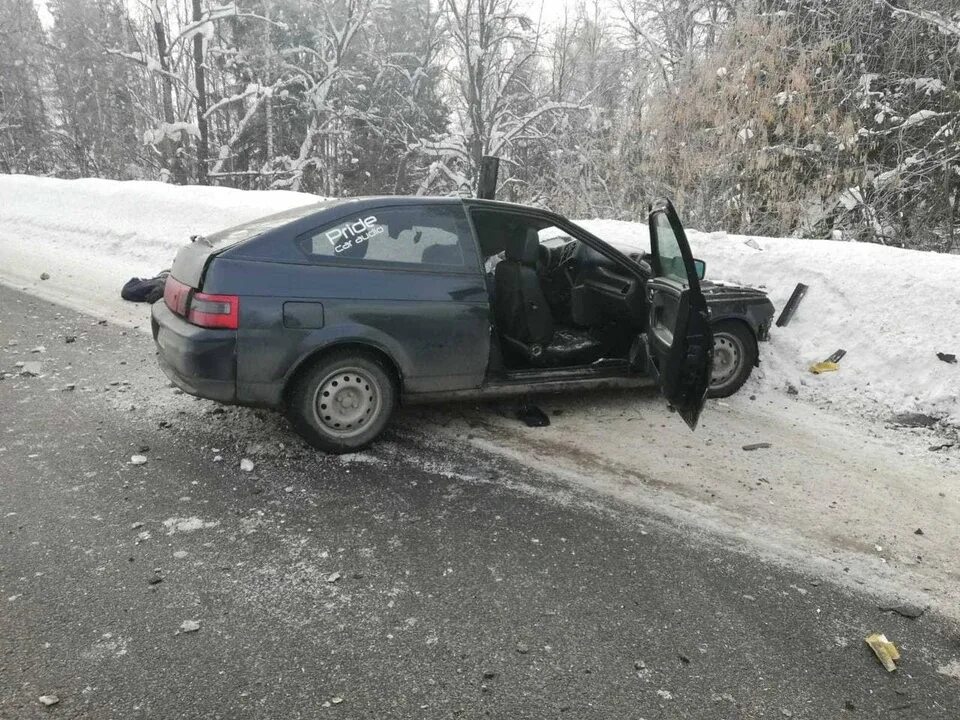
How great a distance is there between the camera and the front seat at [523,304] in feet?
14.6

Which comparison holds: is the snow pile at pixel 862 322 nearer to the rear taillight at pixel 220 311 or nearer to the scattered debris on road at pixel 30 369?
the rear taillight at pixel 220 311

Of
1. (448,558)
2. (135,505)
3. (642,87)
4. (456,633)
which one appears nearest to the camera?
(456,633)

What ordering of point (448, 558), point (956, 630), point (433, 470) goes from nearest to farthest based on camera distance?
point (956, 630) → point (448, 558) → point (433, 470)

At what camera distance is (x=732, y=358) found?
5.03m

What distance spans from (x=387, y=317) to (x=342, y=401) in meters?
0.58

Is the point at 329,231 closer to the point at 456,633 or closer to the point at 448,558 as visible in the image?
the point at 448,558

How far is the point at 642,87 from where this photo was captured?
12031mm

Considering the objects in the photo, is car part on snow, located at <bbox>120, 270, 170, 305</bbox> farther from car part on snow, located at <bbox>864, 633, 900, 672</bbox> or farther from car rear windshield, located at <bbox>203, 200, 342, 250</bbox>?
car part on snow, located at <bbox>864, 633, 900, 672</bbox>

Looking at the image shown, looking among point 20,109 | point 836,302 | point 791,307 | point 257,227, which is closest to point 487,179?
point 257,227

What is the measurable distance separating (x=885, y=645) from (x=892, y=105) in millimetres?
9751

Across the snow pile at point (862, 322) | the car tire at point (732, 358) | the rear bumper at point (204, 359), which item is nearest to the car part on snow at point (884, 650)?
the car tire at point (732, 358)

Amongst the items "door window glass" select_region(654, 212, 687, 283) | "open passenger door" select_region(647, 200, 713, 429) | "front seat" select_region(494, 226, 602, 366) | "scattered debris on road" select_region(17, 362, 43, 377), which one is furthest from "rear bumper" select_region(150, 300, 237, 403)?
"door window glass" select_region(654, 212, 687, 283)

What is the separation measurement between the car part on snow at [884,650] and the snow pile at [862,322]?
9.43ft

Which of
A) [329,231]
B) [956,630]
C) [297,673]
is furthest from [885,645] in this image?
[329,231]
